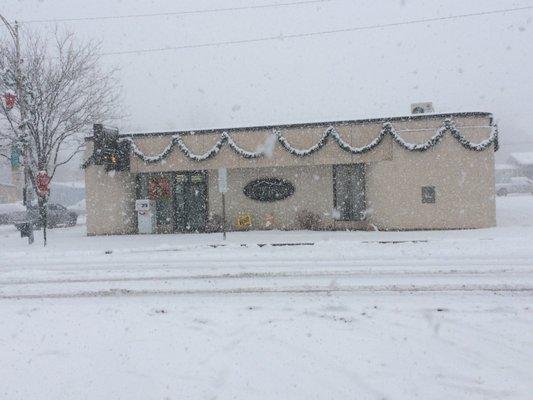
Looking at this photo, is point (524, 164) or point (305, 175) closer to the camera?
point (305, 175)

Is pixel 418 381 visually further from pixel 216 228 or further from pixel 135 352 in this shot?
pixel 216 228

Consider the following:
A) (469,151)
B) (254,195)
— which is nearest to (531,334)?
(469,151)

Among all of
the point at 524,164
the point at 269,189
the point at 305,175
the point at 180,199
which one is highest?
the point at 524,164

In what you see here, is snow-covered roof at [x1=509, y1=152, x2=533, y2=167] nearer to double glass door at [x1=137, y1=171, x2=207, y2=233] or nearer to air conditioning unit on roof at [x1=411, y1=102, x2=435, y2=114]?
air conditioning unit on roof at [x1=411, y1=102, x2=435, y2=114]

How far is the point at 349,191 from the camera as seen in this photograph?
19250 mm

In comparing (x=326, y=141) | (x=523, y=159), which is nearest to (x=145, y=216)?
(x=326, y=141)

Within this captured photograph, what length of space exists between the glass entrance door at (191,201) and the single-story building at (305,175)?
45 mm

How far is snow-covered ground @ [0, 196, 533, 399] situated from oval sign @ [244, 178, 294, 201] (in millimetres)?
7592

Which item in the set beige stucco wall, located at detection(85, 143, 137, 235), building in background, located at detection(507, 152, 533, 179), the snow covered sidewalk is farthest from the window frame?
building in background, located at detection(507, 152, 533, 179)

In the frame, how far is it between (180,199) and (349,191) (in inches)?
296

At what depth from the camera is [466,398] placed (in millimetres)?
4141

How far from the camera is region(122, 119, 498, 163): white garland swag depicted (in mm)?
17844

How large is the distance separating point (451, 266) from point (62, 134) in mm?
18839

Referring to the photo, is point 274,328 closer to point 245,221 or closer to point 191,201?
point 245,221
